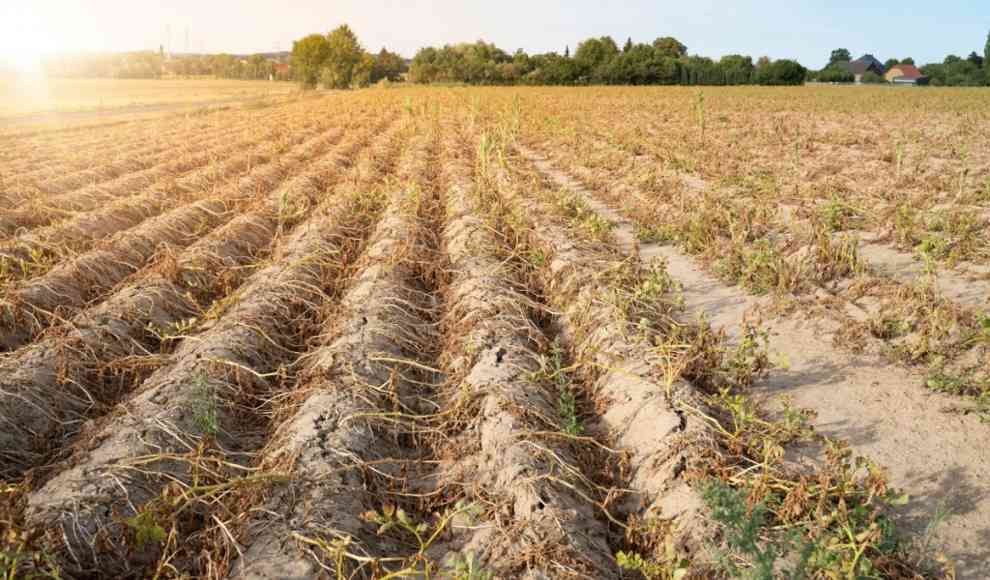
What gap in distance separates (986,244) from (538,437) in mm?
5156

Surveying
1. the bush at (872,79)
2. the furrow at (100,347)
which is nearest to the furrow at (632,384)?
the furrow at (100,347)

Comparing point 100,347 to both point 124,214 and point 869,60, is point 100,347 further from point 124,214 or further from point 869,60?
point 869,60

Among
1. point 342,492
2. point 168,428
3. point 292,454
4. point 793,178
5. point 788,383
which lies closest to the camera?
point 342,492

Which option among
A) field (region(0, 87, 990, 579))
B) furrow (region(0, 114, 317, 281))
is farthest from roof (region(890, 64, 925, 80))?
furrow (region(0, 114, 317, 281))

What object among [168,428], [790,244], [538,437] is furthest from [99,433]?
[790,244]

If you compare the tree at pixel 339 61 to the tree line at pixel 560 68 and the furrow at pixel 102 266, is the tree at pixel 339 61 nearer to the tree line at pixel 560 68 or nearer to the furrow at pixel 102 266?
the tree line at pixel 560 68

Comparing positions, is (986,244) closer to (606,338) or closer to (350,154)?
(606,338)

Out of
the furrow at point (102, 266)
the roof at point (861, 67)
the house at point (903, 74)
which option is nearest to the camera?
the furrow at point (102, 266)

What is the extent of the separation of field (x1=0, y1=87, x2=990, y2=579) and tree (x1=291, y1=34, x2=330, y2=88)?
55.5 meters

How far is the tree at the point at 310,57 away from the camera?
59219mm

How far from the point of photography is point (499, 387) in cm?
370

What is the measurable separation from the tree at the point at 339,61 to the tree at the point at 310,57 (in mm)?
596

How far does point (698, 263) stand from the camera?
6.23m

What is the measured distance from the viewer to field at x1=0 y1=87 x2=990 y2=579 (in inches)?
103
